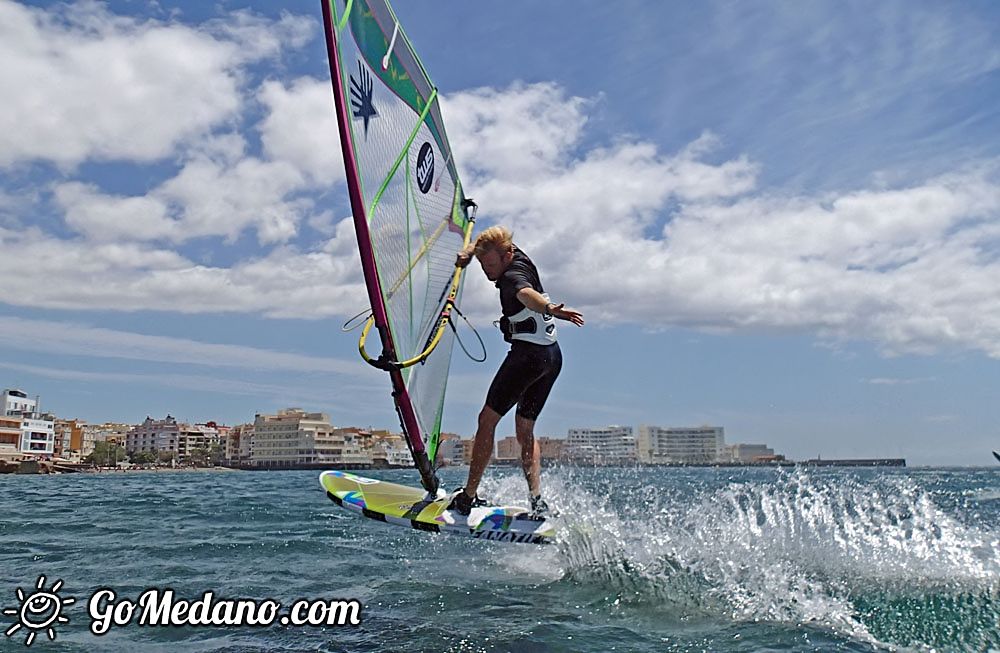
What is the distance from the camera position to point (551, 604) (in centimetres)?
515

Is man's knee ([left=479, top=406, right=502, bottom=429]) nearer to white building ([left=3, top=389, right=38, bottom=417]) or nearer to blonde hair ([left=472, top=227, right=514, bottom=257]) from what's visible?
blonde hair ([left=472, top=227, right=514, bottom=257])

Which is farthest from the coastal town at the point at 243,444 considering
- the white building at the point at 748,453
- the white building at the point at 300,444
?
the white building at the point at 748,453

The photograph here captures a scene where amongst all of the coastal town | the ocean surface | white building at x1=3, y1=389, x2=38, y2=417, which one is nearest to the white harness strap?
the ocean surface

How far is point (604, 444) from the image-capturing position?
117625 millimetres

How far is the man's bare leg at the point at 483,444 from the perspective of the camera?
5.77 m

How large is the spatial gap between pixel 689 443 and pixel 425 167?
167 meters

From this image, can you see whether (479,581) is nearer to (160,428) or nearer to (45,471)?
(45,471)

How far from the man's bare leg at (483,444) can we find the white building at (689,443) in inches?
5996

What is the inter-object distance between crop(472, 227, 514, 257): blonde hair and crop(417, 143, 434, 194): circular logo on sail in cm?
115

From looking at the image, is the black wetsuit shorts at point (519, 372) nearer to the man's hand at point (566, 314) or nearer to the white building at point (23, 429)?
the man's hand at point (566, 314)

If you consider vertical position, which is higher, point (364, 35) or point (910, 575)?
point (364, 35)

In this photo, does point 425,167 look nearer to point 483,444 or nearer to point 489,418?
point 489,418

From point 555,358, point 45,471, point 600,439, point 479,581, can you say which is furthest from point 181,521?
point 600,439

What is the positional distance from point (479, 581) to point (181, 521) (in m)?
5.63
